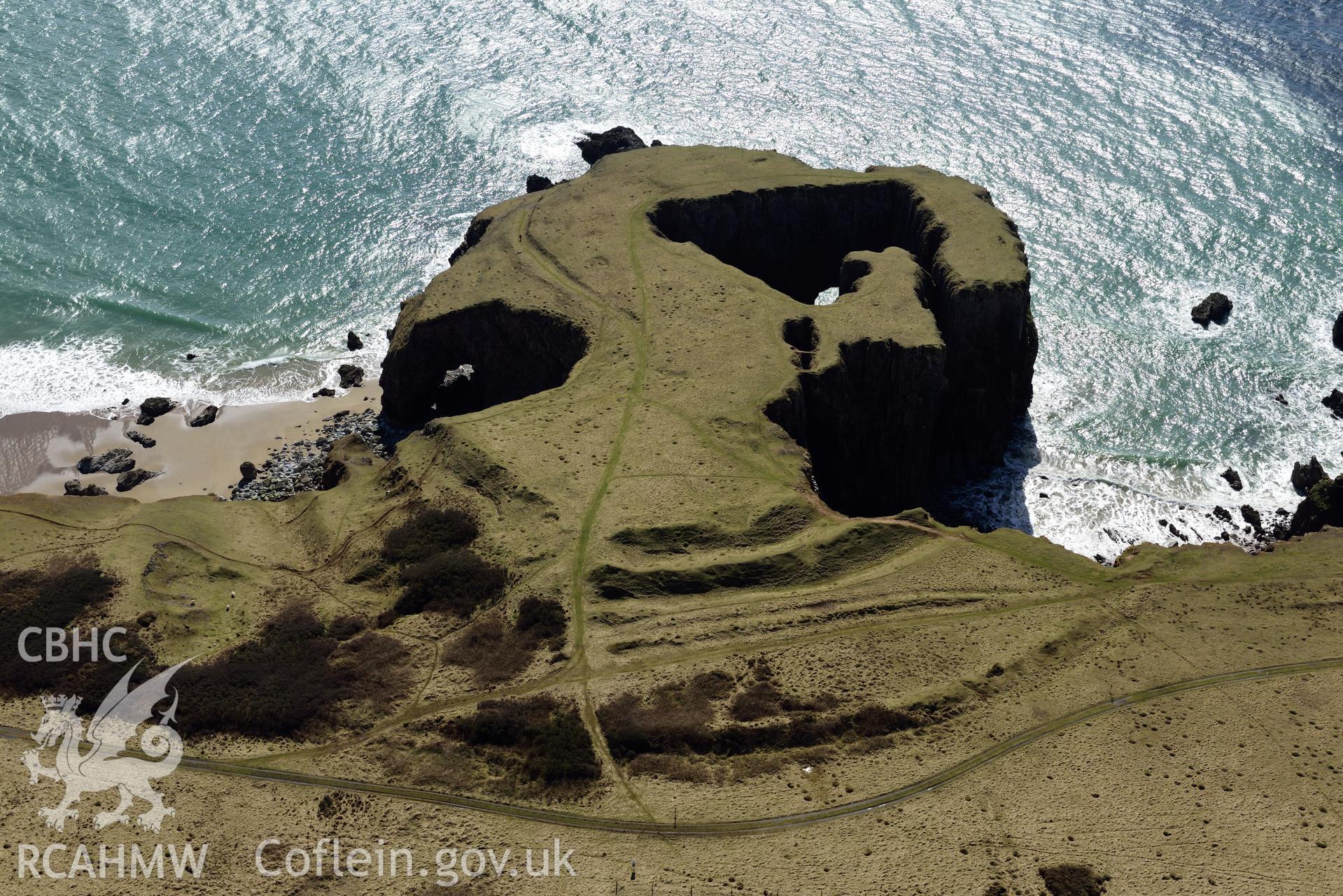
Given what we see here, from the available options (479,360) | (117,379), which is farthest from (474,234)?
(117,379)

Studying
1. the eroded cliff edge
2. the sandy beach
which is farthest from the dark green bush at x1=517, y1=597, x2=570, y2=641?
the sandy beach

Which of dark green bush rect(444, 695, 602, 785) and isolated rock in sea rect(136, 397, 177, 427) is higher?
isolated rock in sea rect(136, 397, 177, 427)

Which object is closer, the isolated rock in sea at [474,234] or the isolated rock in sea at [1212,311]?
the isolated rock in sea at [1212,311]

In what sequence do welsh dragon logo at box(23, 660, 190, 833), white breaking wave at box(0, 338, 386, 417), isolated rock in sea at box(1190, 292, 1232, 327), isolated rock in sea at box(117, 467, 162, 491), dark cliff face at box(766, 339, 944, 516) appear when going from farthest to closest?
isolated rock in sea at box(1190, 292, 1232, 327) < white breaking wave at box(0, 338, 386, 417) < isolated rock in sea at box(117, 467, 162, 491) < dark cliff face at box(766, 339, 944, 516) < welsh dragon logo at box(23, 660, 190, 833)

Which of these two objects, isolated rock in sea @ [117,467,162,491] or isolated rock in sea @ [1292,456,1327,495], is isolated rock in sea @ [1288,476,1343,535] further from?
isolated rock in sea @ [117,467,162,491]

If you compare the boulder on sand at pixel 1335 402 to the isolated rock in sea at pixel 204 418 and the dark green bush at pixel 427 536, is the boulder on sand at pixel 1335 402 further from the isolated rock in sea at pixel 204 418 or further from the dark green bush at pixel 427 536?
the isolated rock in sea at pixel 204 418

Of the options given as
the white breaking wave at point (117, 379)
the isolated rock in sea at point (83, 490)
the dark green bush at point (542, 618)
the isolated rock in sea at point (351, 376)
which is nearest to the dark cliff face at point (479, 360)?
the isolated rock in sea at point (351, 376)

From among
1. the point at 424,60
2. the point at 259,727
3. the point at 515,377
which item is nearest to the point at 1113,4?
the point at 424,60
